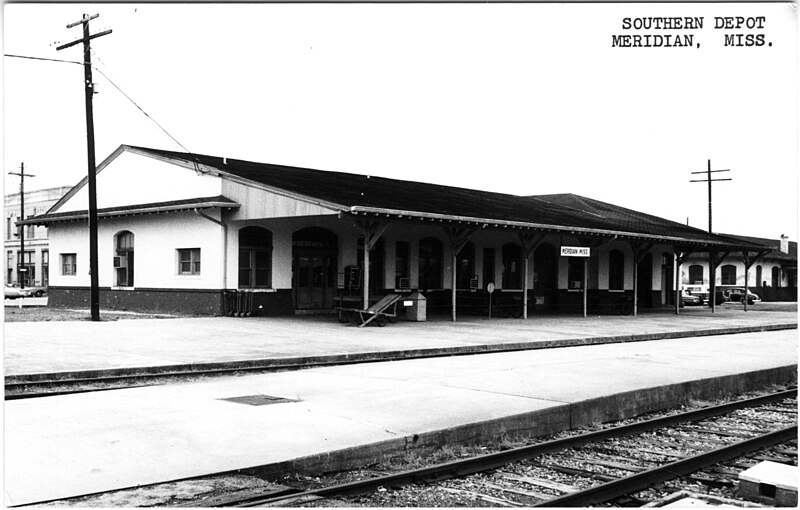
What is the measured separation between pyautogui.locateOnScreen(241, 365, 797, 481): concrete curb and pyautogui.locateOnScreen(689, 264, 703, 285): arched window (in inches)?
1834

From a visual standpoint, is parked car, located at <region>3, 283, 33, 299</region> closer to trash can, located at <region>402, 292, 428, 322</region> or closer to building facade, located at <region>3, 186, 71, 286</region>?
building facade, located at <region>3, 186, 71, 286</region>

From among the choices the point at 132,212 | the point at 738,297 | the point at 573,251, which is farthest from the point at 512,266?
the point at 738,297

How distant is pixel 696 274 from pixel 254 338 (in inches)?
1874

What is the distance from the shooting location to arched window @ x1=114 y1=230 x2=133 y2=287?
26.9 m

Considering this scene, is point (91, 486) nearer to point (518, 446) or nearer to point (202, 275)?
point (518, 446)

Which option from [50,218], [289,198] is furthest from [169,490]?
[50,218]

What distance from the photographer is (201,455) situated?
21.2 feet

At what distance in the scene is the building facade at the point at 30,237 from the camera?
47.2m

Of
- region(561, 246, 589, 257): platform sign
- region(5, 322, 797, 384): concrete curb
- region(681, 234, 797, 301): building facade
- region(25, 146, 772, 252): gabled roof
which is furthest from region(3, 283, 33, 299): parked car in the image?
region(681, 234, 797, 301): building facade

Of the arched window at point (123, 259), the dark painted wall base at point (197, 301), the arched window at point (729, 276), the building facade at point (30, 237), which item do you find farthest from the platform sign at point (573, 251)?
the arched window at point (729, 276)

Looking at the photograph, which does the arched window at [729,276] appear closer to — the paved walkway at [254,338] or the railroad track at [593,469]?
the paved walkway at [254,338]

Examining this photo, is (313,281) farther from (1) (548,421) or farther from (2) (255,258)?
(1) (548,421)

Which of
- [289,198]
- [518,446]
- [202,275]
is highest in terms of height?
[289,198]

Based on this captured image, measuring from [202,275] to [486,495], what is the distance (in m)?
19.3
